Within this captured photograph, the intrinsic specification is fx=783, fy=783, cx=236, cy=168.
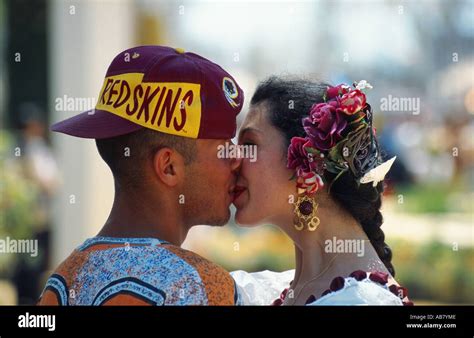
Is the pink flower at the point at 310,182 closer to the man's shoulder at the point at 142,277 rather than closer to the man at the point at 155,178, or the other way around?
the man at the point at 155,178

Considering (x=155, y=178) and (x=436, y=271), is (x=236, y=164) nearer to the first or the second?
(x=155, y=178)

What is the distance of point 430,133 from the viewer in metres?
11.2

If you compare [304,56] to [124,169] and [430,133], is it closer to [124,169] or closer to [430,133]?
[430,133]

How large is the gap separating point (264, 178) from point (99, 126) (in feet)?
2.20

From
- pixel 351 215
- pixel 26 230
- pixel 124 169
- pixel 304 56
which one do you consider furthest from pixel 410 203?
pixel 124 169

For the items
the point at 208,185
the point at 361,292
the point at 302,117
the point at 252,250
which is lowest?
the point at 252,250

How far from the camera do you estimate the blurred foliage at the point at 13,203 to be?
7.30 meters

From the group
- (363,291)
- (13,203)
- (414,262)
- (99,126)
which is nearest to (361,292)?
(363,291)

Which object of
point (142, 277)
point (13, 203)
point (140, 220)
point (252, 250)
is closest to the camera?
point (142, 277)

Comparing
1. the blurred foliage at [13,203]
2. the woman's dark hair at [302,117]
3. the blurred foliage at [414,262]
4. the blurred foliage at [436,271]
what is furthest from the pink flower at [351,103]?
the blurred foliage at [436,271]

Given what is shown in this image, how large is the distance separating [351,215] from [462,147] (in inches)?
304

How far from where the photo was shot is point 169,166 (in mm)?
2422

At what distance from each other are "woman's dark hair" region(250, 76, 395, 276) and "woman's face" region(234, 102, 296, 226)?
0.04 meters

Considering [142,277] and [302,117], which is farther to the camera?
[302,117]
